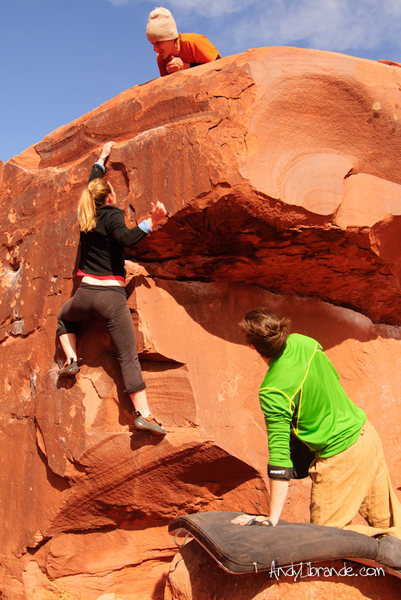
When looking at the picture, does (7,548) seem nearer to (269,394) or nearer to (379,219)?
(269,394)

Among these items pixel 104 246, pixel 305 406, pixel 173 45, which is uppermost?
pixel 173 45

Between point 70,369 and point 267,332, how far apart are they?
64.9 inches

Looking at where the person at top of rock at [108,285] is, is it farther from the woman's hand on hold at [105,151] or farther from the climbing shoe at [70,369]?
the woman's hand on hold at [105,151]

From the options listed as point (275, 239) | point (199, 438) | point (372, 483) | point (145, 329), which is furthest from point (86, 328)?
point (372, 483)

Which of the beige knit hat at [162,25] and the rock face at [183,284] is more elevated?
the beige knit hat at [162,25]

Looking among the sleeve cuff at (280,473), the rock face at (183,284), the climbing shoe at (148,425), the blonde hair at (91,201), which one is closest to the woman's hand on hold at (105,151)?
the rock face at (183,284)

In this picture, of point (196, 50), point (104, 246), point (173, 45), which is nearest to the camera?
point (104, 246)

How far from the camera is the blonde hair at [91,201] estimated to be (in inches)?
135

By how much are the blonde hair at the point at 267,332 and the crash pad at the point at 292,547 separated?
779 millimetres

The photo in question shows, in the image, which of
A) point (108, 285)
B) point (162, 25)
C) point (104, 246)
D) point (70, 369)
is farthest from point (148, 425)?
point (162, 25)

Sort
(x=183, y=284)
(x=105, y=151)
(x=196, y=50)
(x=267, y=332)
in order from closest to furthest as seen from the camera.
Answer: (x=267, y=332) → (x=105, y=151) → (x=183, y=284) → (x=196, y=50)

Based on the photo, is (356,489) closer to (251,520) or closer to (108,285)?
(251,520)

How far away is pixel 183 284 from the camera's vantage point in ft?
13.1

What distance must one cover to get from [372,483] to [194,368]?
4.86 ft
